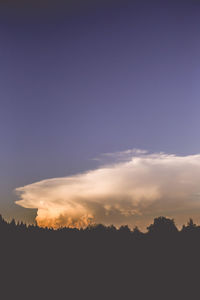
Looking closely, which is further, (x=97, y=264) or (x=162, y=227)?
(x=162, y=227)

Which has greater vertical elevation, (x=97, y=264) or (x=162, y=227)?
(x=162, y=227)

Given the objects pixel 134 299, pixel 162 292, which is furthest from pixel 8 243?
pixel 162 292

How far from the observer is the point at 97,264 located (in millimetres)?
100875

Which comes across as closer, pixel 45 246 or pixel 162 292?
pixel 162 292

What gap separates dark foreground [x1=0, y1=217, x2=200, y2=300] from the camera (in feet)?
279

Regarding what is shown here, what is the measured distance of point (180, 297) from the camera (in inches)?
3152

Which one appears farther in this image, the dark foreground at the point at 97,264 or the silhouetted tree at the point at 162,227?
the silhouetted tree at the point at 162,227

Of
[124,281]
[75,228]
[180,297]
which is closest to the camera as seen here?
[180,297]

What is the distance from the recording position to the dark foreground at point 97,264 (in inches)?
3346

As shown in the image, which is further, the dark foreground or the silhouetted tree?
the silhouetted tree

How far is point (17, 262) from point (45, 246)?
14.8 metres

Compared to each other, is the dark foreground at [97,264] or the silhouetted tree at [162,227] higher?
the silhouetted tree at [162,227]

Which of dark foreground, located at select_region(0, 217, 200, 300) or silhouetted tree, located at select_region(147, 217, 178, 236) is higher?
silhouetted tree, located at select_region(147, 217, 178, 236)

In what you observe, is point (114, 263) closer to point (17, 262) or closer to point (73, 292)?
point (73, 292)
